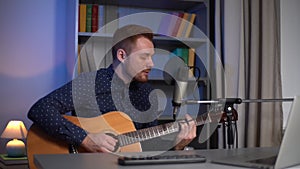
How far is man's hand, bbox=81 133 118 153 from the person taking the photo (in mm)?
1771

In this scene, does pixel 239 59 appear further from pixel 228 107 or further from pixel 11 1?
pixel 11 1

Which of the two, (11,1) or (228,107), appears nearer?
(228,107)

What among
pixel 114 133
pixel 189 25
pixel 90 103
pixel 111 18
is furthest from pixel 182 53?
pixel 114 133

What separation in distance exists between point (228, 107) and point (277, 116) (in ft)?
3.48

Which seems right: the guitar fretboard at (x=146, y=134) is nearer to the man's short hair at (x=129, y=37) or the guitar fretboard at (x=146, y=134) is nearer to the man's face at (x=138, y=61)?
the man's face at (x=138, y=61)

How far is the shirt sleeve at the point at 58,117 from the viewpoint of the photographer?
72.8 inches

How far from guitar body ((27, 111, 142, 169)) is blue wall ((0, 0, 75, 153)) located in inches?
34.1

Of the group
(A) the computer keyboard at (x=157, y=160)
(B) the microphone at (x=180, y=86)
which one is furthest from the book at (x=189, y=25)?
(A) the computer keyboard at (x=157, y=160)

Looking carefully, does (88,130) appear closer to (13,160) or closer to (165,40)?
(13,160)

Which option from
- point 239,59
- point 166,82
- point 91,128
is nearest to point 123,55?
point 91,128

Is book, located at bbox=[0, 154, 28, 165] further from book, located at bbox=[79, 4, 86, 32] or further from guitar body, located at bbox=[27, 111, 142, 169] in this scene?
book, located at bbox=[79, 4, 86, 32]

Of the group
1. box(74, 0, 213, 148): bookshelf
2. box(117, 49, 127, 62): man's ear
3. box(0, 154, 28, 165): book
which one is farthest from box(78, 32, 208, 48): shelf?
box(0, 154, 28, 165): book

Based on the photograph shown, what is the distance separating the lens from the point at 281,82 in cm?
306

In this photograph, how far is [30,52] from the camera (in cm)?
282
